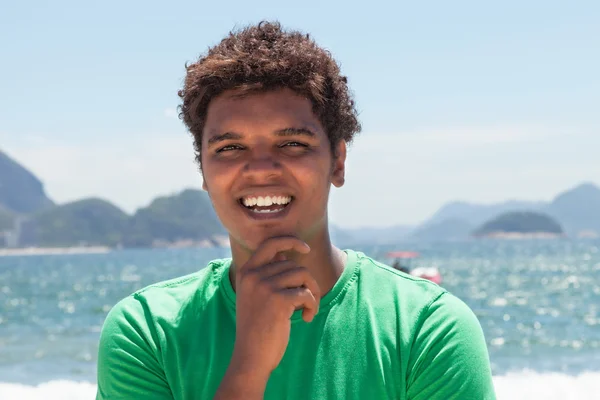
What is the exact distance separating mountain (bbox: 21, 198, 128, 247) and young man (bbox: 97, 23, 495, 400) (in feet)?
625

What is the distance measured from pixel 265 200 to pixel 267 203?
12 millimetres

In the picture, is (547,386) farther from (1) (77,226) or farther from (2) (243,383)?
(1) (77,226)

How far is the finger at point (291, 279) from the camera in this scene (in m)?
1.77

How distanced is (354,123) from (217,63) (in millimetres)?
413

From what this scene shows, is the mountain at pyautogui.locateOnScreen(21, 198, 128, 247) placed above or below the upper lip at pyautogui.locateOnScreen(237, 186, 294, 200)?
above

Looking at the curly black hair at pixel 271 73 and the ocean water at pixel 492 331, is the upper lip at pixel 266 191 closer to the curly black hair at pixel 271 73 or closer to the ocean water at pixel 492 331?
the curly black hair at pixel 271 73

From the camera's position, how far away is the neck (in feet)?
6.63

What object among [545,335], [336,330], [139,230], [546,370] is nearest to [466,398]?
[336,330]

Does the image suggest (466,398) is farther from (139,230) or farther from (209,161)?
(139,230)

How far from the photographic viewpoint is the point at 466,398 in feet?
6.03

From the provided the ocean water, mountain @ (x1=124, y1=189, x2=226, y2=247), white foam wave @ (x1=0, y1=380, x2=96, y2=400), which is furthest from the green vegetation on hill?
white foam wave @ (x1=0, y1=380, x2=96, y2=400)

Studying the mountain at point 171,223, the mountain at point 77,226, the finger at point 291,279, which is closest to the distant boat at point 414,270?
the finger at point 291,279

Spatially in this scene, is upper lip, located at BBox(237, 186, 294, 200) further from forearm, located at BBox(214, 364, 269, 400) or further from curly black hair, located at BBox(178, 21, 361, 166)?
forearm, located at BBox(214, 364, 269, 400)

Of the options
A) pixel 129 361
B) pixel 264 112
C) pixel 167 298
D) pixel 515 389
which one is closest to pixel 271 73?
pixel 264 112
